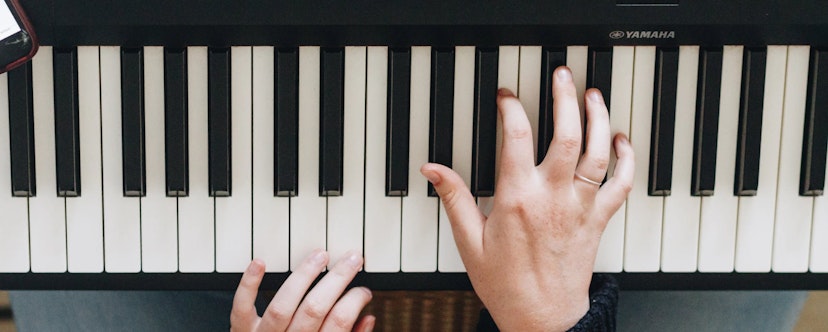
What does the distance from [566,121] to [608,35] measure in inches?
4.4

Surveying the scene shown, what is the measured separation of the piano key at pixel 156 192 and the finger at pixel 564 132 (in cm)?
43

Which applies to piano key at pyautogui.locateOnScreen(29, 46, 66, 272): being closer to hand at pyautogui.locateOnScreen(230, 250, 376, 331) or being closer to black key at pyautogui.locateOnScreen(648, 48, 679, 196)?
hand at pyautogui.locateOnScreen(230, 250, 376, 331)

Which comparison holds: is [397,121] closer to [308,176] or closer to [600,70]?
[308,176]

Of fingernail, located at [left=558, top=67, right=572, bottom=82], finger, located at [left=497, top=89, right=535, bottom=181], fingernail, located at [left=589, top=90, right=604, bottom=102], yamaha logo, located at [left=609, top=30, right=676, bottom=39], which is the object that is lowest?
finger, located at [left=497, top=89, right=535, bottom=181]

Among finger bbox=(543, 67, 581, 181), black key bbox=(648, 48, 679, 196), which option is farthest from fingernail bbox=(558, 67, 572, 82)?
black key bbox=(648, 48, 679, 196)

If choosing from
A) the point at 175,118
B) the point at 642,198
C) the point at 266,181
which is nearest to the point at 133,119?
the point at 175,118

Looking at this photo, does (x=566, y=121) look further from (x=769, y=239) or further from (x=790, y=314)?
(x=790, y=314)

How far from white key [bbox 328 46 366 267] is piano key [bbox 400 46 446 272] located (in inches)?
2.1

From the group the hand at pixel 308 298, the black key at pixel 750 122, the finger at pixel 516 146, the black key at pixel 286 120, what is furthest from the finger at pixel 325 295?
the black key at pixel 750 122

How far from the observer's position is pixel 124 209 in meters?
1.01

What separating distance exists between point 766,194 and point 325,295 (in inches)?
20.7

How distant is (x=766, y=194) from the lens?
1.04m

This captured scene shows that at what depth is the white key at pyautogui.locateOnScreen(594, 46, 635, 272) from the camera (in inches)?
38.8

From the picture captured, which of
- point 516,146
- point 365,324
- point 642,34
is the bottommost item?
point 365,324
